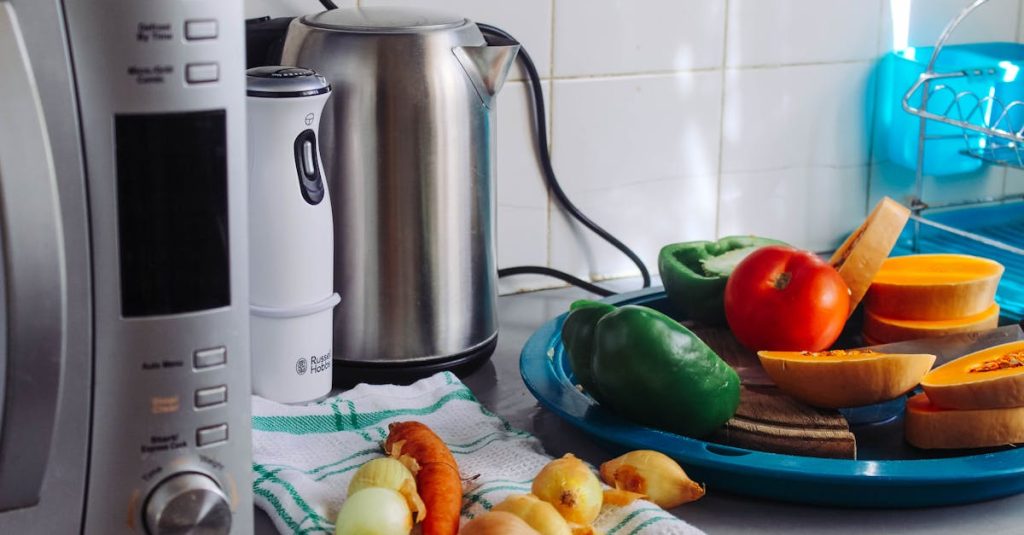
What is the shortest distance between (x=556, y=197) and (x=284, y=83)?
0.45 m

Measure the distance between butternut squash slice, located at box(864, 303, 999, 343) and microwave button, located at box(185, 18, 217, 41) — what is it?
2.17ft

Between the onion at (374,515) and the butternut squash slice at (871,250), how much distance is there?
0.48 metres

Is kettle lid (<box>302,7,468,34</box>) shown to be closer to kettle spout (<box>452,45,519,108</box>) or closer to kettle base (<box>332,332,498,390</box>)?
kettle spout (<box>452,45,519,108</box>)

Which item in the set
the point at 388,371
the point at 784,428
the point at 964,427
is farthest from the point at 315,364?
the point at 964,427

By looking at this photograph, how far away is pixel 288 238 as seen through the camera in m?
0.89

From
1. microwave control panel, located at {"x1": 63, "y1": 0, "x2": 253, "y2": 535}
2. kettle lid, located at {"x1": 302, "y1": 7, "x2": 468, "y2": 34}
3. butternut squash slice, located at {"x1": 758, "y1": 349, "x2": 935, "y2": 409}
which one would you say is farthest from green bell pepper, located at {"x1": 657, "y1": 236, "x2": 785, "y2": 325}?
microwave control panel, located at {"x1": 63, "y1": 0, "x2": 253, "y2": 535}

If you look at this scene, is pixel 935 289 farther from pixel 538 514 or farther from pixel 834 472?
pixel 538 514

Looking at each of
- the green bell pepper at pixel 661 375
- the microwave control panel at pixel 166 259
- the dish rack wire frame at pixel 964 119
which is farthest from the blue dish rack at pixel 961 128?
the microwave control panel at pixel 166 259

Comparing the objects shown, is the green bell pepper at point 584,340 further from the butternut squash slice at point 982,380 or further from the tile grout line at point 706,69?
the tile grout line at point 706,69

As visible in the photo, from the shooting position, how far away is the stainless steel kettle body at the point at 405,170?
91 centimetres

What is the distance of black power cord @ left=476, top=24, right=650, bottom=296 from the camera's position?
1.20 metres

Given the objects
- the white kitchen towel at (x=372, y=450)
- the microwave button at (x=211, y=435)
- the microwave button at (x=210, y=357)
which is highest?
the microwave button at (x=210, y=357)

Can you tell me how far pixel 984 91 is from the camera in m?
1.34

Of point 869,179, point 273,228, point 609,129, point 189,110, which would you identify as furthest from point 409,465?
point 869,179
